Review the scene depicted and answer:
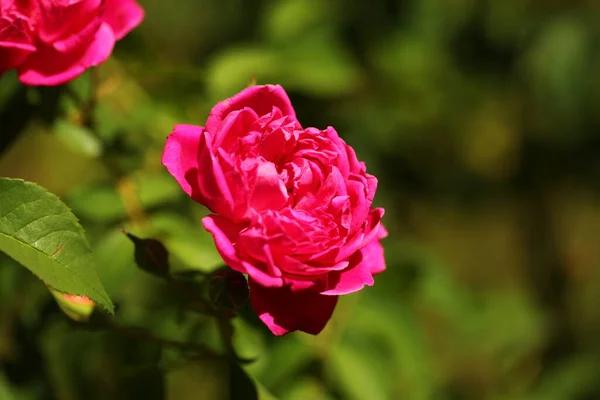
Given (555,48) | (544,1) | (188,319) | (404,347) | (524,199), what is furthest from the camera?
(524,199)

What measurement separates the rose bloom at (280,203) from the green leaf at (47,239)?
0.10 m

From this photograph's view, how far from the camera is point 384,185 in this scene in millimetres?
1759

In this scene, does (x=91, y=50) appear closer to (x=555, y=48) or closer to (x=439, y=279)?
(x=439, y=279)

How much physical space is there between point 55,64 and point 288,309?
0.34 metres

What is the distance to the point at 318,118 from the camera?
1438 mm

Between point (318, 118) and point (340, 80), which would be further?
point (318, 118)

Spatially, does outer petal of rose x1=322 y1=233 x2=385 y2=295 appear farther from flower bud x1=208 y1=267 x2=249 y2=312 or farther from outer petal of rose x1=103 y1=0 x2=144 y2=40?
outer petal of rose x1=103 y1=0 x2=144 y2=40

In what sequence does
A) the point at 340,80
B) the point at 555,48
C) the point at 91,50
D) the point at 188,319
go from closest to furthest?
the point at 91,50 < the point at 188,319 < the point at 340,80 < the point at 555,48

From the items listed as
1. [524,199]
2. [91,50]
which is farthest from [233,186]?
[524,199]

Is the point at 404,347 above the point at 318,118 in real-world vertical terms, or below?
below

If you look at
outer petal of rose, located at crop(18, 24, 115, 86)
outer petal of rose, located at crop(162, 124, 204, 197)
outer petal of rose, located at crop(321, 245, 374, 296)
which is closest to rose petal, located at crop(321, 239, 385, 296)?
outer petal of rose, located at crop(321, 245, 374, 296)

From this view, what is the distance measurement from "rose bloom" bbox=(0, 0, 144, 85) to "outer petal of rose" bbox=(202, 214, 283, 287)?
0.24 meters

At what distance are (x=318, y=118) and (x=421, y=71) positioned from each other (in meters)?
0.35

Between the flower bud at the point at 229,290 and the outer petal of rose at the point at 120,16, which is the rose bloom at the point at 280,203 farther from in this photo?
the outer petal of rose at the point at 120,16
